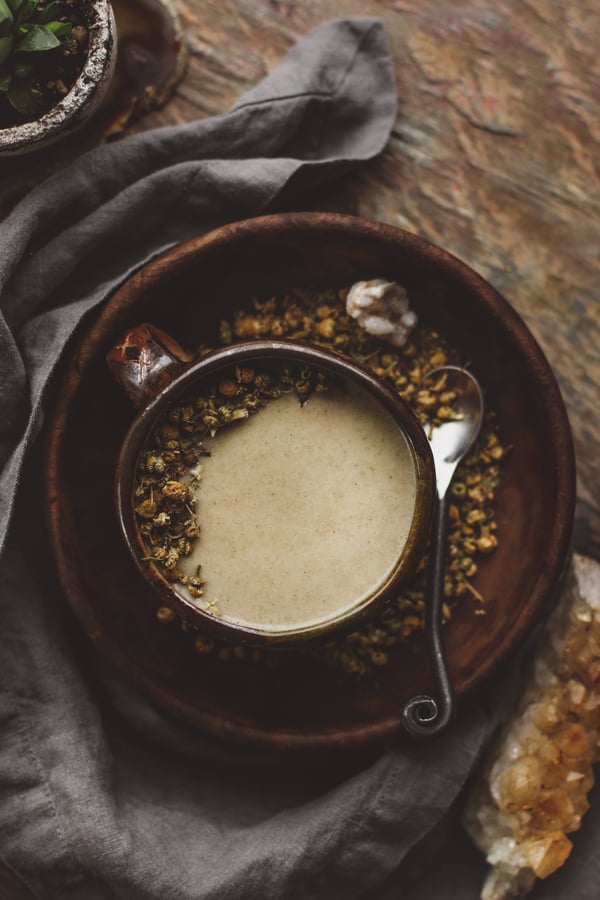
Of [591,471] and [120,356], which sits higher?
[120,356]

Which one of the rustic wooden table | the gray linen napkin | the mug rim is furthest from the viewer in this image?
the rustic wooden table

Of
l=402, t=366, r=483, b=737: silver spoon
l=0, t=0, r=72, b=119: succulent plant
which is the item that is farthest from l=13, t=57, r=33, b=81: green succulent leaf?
l=402, t=366, r=483, b=737: silver spoon

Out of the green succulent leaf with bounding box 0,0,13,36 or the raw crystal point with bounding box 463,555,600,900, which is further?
the raw crystal point with bounding box 463,555,600,900

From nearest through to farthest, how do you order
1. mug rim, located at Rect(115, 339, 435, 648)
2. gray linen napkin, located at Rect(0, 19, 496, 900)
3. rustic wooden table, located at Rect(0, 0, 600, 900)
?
1. mug rim, located at Rect(115, 339, 435, 648)
2. gray linen napkin, located at Rect(0, 19, 496, 900)
3. rustic wooden table, located at Rect(0, 0, 600, 900)

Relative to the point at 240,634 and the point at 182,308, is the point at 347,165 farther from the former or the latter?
the point at 240,634

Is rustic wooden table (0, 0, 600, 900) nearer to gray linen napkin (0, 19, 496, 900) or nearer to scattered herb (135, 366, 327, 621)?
gray linen napkin (0, 19, 496, 900)

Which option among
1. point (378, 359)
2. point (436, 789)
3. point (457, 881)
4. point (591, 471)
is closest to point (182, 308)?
point (378, 359)
